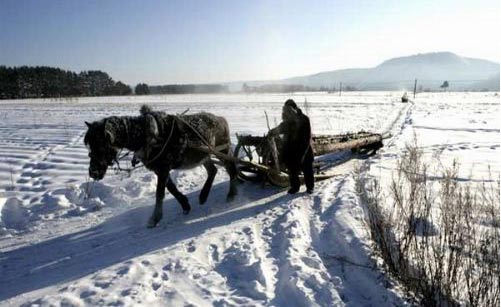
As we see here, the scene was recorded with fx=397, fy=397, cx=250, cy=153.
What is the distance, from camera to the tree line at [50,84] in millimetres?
74125

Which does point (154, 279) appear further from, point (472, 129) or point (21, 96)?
point (21, 96)

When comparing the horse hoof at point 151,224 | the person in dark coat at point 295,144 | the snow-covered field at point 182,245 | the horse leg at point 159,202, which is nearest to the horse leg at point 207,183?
the snow-covered field at point 182,245

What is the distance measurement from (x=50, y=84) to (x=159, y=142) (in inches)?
3378

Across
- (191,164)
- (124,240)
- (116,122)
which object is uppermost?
(116,122)

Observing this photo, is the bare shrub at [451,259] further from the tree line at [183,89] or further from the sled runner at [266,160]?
the tree line at [183,89]

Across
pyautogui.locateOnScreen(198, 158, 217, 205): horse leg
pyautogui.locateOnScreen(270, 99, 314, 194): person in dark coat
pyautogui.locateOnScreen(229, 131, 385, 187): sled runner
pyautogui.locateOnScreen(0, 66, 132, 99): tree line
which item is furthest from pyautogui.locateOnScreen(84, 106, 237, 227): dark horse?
pyautogui.locateOnScreen(0, 66, 132, 99): tree line

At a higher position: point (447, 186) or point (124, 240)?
point (447, 186)

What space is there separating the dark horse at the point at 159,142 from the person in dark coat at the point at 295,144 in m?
1.09

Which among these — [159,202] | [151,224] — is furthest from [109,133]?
[151,224]

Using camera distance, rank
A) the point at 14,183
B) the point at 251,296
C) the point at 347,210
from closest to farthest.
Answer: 1. the point at 251,296
2. the point at 347,210
3. the point at 14,183

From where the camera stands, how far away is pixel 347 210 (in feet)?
19.5

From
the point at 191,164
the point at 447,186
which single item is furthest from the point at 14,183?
the point at 447,186

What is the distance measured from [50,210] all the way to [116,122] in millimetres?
2439

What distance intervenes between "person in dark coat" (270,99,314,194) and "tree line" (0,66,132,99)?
72397mm
